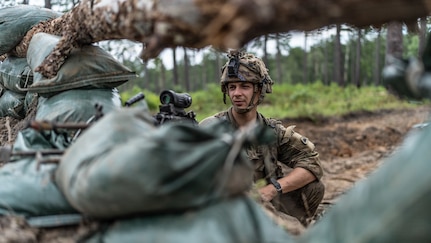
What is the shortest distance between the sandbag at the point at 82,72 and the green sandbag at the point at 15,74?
1.78 ft

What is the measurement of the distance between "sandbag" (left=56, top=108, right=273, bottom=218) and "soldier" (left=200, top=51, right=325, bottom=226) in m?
2.03

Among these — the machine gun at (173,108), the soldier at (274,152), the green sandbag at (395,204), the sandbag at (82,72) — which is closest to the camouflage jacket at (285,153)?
the soldier at (274,152)

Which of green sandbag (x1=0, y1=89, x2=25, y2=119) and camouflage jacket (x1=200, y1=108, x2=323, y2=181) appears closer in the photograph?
green sandbag (x1=0, y1=89, x2=25, y2=119)

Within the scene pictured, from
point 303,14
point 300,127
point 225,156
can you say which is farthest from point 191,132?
point 300,127

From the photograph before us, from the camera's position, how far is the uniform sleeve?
3.88m

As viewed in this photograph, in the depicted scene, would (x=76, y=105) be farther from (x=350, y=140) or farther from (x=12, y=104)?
(x=350, y=140)

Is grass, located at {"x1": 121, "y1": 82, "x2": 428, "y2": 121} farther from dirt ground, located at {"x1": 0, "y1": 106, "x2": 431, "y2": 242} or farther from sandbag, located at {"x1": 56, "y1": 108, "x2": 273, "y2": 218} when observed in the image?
sandbag, located at {"x1": 56, "y1": 108, "x2": 273, "y2": 218}

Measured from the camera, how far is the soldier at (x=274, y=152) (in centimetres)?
378

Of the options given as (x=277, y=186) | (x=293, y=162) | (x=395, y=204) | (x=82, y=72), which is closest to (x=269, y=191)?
(x=277, y=186)

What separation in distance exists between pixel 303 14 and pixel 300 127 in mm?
11011

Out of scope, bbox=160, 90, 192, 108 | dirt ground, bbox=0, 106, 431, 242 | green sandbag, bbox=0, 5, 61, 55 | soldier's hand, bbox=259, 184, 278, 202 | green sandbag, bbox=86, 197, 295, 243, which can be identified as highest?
green sandbag, bbox=0, 5, 61, 55

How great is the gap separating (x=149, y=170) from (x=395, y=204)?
645 millimetres

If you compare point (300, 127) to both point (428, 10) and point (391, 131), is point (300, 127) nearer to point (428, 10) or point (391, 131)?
point (391, 131)

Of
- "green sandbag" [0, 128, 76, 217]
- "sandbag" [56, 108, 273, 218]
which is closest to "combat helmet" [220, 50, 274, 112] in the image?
"green sandbag" [0, 128, 76, 217]
